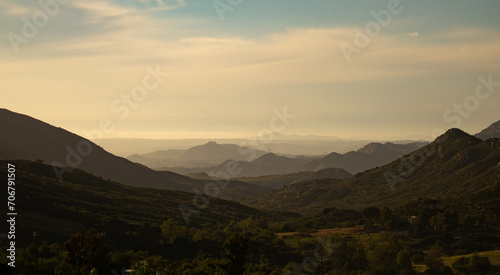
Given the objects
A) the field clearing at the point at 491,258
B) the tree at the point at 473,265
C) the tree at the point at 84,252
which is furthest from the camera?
the field clearing at the point at 491,258

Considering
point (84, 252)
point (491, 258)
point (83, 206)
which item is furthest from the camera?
point (83, 206)

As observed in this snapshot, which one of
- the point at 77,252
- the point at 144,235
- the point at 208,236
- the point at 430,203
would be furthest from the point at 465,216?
the point at 77,252

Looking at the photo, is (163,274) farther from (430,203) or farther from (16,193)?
(430,203)

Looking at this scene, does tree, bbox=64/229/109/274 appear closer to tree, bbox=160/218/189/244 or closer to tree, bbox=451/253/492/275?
tree, bbox=160/218/189/244

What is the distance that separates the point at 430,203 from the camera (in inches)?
6304

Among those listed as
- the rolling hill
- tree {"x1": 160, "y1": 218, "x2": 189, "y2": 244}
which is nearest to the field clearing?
tree {"x1": 160, "y1": 218, "x2": 189, "y2": 244}

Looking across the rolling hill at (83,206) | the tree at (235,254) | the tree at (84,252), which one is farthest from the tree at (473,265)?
the rolling hill at (83,206)

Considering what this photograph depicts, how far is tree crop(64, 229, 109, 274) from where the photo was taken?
6556 cm

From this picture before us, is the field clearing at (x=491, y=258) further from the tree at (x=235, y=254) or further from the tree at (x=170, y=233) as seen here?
the tree at (x=170, y=233)

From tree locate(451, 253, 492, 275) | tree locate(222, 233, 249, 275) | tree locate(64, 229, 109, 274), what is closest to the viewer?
tree locate(64, 229, 109, 274)

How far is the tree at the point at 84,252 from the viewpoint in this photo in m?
65.6

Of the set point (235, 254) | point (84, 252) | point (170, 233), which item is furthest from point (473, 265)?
point (84, 252)

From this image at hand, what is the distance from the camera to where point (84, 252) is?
66625 millimetres

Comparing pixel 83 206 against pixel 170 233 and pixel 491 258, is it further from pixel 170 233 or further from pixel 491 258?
pixel 491 258
